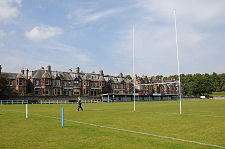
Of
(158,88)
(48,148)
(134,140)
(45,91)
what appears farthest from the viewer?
(158,88)

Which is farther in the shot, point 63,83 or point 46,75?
point 63,83

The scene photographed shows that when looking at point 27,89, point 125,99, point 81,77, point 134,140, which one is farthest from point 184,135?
point 81,77

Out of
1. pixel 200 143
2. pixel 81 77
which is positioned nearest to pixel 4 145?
pixel 200 143

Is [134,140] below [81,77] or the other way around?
below

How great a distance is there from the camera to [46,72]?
78500mm

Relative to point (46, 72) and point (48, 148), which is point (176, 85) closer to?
point (46, 72)

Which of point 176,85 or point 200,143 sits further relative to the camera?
point 176,85

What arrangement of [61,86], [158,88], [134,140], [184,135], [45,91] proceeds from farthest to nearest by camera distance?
[158,88] → [61,86] → [45,91] → [184,135] → [134,140]

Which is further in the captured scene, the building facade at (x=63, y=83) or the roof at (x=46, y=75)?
the roof at (x=46, y=75)

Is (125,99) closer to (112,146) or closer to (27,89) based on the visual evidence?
(27,89)

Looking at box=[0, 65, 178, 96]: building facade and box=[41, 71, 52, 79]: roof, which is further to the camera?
box=[41, 71, 52, 79]: roof

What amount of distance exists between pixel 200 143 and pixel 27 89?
77.0m

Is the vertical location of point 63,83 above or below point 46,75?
below

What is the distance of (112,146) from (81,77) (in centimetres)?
8296
